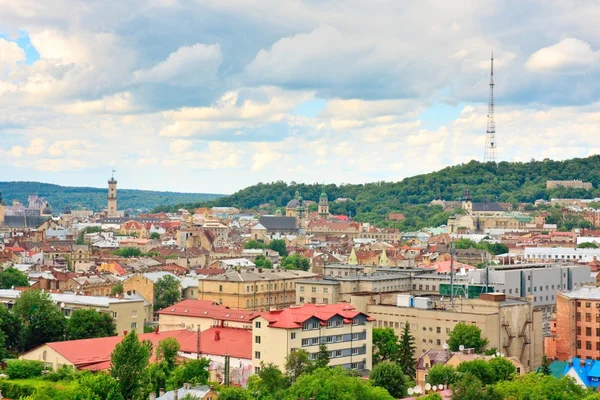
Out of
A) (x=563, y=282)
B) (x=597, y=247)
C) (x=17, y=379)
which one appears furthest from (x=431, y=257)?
(x=17, y=379)

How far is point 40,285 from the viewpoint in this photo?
9294cm

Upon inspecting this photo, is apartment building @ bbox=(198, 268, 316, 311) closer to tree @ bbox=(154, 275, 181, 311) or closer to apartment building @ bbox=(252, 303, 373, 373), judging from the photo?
tree @ bbox=(154, 275, 181, 311)

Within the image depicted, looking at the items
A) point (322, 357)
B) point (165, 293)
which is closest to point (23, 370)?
point (322, 357)

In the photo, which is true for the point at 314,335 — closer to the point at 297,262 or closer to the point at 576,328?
the point at 576,328

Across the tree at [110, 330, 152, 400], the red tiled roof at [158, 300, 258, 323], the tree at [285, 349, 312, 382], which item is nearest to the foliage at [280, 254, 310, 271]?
the red tiled roof at [158, 300, 258, 323]

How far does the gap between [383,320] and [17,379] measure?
→ 24075 millimetres

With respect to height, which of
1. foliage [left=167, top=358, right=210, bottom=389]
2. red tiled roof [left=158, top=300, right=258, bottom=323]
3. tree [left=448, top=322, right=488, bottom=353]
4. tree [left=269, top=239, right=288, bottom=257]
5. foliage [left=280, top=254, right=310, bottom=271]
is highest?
tree [left=269, top=239, right=288, bottom=257]

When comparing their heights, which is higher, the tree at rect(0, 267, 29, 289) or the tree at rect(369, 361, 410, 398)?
the tree at rect(0, 267, 29, 289)

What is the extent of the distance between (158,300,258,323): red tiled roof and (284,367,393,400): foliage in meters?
17.8

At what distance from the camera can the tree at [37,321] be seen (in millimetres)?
70188

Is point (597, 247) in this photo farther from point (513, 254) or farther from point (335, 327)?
point (335, 327)

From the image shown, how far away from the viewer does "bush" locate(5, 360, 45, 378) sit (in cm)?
5937

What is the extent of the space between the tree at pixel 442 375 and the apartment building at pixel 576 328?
21.9 m

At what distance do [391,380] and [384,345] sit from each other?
1133 cm
